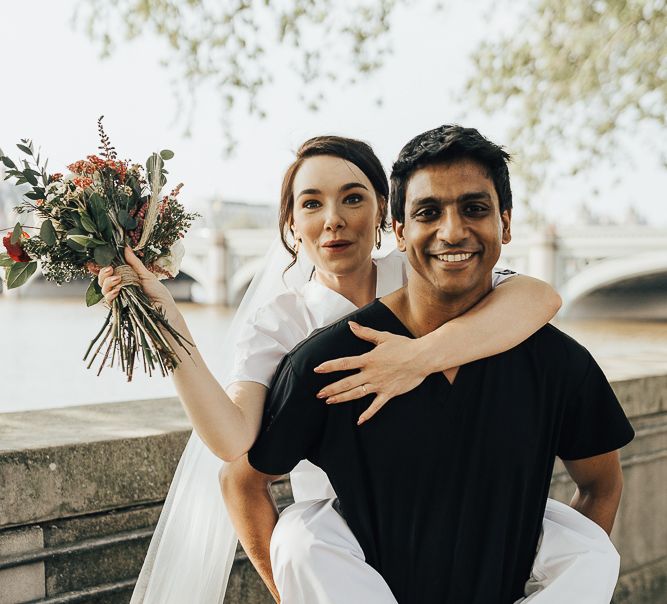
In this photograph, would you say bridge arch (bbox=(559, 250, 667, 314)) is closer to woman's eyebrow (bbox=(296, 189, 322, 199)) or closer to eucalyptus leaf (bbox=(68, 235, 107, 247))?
woman's eyebrow (bbox=(296, 189, 322, 199))

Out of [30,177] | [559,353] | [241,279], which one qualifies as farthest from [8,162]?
[241,279]

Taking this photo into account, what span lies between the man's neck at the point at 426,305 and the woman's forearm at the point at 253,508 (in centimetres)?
48

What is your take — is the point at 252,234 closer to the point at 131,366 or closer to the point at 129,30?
the point at 129,30

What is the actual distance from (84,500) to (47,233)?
2.62ft

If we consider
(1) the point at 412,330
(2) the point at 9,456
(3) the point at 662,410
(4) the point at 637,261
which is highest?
(1) the point at 412,330

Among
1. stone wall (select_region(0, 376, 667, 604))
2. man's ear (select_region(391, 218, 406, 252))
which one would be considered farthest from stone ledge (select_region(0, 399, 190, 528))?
man's ear (select_region(391, 218, 406, 252))

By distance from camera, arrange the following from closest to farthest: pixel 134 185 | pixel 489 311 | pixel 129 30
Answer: pixel 134 185 → pixel 489 311 → pixel 129 30

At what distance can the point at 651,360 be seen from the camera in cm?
413

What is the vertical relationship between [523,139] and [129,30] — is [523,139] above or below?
below

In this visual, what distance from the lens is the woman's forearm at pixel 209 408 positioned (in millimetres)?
1696

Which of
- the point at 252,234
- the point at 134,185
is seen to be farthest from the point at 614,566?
the point at 252,234

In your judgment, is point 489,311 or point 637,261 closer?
point 489,311

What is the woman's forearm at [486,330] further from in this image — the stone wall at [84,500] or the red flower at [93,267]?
the stone wall at [84,500]

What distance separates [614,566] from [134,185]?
1.22 metres
